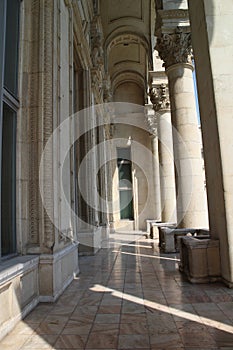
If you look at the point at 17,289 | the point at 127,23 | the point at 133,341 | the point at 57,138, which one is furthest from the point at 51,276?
the point at 127,23

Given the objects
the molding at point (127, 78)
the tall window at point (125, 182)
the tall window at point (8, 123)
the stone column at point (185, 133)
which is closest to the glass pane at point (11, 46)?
the tall window at point (8, 123)

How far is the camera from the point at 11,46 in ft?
13.1

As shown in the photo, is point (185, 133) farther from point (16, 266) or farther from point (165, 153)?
point (16, 266)

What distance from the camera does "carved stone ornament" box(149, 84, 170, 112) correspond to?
11156 millimetres

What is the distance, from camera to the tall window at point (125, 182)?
18.6 meters

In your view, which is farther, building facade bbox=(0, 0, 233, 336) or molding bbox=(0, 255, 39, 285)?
building facade bbox=(0, 0, 233, 336)

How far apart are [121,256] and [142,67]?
46.6 ft

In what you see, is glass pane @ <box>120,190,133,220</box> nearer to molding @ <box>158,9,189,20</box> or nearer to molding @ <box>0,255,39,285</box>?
molding @ <box>158,9,189,20</box>

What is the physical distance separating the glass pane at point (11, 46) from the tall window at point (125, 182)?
15.1m

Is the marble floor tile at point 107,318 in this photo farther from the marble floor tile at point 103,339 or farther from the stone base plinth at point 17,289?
the stone base plinth at point 17,289

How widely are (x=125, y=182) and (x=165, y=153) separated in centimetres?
814

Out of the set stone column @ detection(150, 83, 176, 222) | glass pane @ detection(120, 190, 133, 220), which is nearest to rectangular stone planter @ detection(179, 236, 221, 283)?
stone column @ detection(150, 83, 176, 222)

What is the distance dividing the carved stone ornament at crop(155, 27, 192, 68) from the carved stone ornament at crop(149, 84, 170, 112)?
3367mm

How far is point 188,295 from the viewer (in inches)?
155
